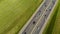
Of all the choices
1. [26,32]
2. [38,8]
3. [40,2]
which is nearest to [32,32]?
[26,32]

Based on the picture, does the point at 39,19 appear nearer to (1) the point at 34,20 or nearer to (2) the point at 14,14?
(1) the point at 34,20

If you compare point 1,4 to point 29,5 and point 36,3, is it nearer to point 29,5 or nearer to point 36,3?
point 29,5

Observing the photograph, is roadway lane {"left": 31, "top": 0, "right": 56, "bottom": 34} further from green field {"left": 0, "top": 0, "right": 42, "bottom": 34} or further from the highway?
green field {"left": 0, "top": 0, "right": 42, "bottom": 34}

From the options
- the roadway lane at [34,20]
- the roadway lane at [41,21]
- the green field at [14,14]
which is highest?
the green field at [14,14]

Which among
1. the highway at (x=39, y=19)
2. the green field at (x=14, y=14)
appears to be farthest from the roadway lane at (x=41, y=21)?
the green field at (x=14, y=14)

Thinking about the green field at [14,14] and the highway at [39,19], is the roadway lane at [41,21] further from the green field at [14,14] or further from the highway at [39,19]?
the green field at [14,14]

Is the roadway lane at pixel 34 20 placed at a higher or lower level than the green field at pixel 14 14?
lower

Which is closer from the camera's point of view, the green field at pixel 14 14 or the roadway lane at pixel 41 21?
the green field at pixel 14 14
